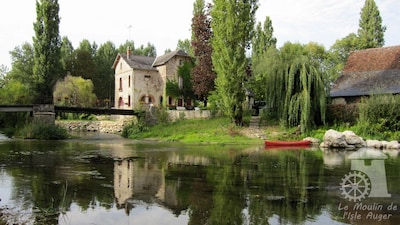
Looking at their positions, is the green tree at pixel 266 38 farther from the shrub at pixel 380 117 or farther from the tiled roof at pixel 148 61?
the shrub at pixel 380 117

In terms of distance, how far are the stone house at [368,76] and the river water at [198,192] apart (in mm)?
15418

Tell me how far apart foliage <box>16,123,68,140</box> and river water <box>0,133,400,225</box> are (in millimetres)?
15661

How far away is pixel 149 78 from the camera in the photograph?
46062 mm

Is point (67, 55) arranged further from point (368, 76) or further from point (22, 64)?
point (368, 76)

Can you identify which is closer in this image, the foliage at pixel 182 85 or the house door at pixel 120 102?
the foliage at pixel 182 85

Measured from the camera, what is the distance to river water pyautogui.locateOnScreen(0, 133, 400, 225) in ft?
23.6

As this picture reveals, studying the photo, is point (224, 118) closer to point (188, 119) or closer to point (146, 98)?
point (188, 119)

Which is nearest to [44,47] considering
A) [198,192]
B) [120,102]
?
[120,102]

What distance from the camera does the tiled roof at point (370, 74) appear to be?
29469 mm

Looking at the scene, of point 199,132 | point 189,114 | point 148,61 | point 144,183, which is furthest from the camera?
point 148,61

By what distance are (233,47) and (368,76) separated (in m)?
12.3

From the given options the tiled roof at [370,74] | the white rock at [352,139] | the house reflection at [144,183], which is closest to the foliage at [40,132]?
the house reflection at [144,183]

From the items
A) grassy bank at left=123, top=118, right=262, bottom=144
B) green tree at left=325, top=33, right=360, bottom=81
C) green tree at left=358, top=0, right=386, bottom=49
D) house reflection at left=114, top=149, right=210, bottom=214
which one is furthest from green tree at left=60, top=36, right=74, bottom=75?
house reflection at left=114, top=149, right=210, bottom=214

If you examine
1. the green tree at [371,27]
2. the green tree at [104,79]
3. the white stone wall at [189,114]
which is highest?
the green tree at [371,27]
